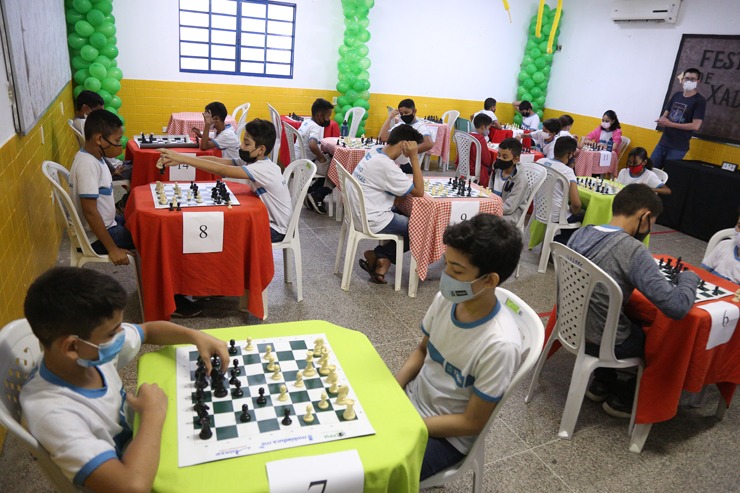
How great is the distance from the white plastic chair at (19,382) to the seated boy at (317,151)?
173 inches

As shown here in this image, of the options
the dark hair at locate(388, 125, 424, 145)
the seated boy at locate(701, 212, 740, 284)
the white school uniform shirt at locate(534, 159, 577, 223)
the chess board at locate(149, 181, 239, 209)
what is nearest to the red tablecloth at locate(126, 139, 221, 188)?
the chess board at locate(149, 181, 239, 209)

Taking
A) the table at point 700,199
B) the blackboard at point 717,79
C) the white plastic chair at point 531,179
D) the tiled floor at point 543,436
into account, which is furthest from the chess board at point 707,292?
the blackboard at point 717,79

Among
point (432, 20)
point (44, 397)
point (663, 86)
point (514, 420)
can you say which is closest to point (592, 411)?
point (514, 420)

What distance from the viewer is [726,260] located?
298cm

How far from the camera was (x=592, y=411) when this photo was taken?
2.82m

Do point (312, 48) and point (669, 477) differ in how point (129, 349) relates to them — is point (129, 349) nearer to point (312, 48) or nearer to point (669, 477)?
point (669, 477)

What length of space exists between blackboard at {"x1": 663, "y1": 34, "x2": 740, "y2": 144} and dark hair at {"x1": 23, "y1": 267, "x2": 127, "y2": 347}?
7.99m

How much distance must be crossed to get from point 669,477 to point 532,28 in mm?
8829

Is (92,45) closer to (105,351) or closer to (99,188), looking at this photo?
(99,188)

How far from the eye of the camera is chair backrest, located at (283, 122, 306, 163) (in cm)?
584

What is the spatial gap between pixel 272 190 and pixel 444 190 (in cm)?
142

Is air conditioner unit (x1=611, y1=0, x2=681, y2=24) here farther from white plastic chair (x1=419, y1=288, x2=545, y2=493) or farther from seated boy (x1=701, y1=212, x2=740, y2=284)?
white plastic chair (x1=419, y1=288, x2=545, y2=493)

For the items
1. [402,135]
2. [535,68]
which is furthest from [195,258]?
[535,68]

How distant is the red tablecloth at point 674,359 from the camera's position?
2326mm
